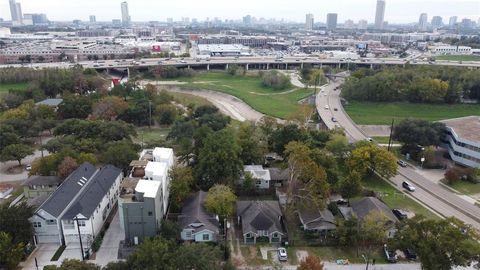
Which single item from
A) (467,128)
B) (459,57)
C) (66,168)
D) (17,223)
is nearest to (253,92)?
(467,128)

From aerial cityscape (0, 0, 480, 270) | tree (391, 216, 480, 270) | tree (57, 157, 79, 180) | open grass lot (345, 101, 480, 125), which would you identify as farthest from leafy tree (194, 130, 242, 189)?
open grass lot (345, 101, 480, 125)

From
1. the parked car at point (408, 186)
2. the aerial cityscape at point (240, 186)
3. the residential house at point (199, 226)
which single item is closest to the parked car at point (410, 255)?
the aerial cityscape at point (240, 186)

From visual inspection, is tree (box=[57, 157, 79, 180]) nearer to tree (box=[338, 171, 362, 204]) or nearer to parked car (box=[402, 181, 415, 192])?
tree (box=[338, 171, 362, 204])

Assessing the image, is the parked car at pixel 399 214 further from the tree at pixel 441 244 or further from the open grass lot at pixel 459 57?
the open grass lot at pixel 459 57

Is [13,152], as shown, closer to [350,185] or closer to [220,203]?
[220,203]

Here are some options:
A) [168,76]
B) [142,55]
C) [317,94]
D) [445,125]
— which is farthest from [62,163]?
[142,55]

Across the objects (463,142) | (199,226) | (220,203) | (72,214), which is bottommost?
(199,226)
